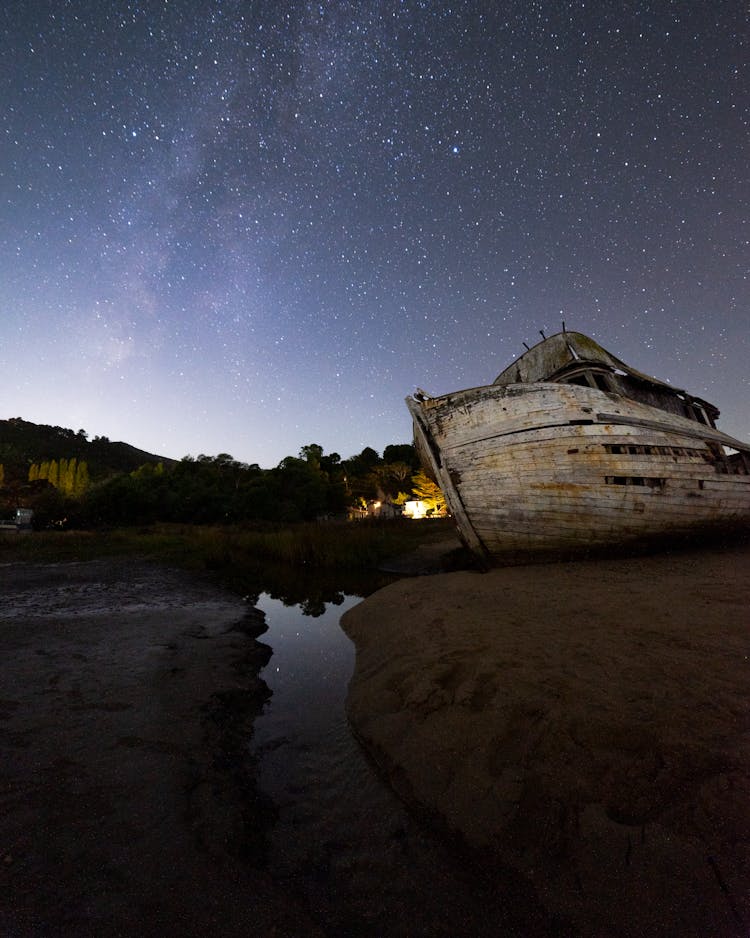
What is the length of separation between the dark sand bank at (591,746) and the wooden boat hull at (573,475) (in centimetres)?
244

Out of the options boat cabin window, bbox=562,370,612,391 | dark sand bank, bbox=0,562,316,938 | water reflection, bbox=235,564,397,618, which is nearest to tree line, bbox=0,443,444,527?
water reflection, bbox=235,564,397,618

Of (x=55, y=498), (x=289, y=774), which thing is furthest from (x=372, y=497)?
(x=289, y=774)

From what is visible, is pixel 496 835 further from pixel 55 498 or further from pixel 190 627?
pixel 55 498

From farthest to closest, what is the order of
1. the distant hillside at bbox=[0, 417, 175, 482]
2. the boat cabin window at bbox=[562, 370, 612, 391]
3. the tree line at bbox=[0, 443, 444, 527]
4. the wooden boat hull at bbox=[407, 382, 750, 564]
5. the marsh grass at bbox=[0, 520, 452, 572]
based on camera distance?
the distant hillside at bbox=[0, 417, 175, 482], the tree line at bbox=[0, 443, 444, 527], the marsh grass at bbox=[0, 520, 452, 572], the boat cabin window at bbox=[562, 370, 612, 391], the wooden boat hull at bbox=[407, 382, 750, 564]

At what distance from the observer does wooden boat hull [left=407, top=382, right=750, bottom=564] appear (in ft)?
23.8

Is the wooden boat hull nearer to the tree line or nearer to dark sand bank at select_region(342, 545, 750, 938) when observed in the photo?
dark sand bank at select_region(342, 545, 750, 938)

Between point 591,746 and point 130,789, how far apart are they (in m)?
2.80

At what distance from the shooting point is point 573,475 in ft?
23.6

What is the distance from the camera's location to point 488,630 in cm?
447

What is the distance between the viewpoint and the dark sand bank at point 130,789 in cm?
154

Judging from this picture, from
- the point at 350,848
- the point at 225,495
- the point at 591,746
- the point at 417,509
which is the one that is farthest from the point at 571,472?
the point at 225,495

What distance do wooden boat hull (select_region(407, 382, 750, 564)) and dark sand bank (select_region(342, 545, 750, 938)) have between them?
96.0 inches

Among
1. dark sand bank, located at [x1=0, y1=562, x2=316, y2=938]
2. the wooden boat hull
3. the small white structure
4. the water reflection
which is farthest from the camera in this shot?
the small white structure

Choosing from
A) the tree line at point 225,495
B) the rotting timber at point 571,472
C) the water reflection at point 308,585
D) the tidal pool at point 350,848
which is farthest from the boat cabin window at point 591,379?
the tree line at point 225,495
